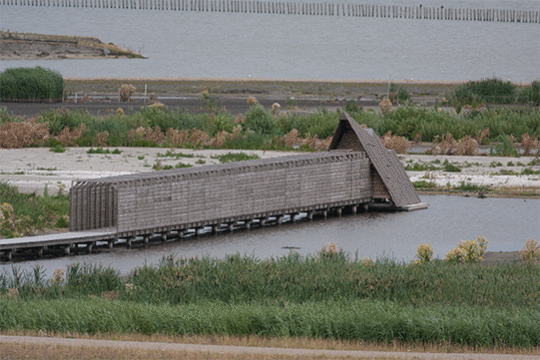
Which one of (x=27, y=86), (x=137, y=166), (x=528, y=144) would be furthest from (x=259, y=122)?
(x=27, y=86)

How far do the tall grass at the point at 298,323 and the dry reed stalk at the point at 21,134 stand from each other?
23685mm

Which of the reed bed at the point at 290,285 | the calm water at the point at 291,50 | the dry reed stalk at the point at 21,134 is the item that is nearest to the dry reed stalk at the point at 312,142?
the dry reed stalk at the point at 21,134

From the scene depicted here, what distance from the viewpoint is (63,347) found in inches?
516

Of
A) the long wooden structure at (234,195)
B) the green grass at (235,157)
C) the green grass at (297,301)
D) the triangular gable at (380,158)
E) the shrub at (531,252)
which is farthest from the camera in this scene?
the green grass at (235,157)

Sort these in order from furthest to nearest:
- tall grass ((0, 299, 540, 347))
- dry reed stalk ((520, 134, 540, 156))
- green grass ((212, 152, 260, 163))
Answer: dry reed stalk ((520, 134, 540, 156)) < green grass ((212, 152, 260, 163)) < tall grass ((0, 299, 540, 347))

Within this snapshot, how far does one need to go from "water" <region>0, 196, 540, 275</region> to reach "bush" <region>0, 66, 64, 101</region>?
3151cm

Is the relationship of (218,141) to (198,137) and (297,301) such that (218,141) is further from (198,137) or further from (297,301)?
(297,301)

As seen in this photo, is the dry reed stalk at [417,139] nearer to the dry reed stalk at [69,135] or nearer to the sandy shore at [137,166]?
the sandy shore at [137,166]

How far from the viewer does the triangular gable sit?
30.0m

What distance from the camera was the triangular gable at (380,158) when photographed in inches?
1183

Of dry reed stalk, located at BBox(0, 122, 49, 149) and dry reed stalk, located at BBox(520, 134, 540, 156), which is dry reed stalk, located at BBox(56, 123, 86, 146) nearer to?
dry reed stalk, located at BBox(0, 122, 49, 149)

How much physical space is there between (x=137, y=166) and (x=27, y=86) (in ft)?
81.8

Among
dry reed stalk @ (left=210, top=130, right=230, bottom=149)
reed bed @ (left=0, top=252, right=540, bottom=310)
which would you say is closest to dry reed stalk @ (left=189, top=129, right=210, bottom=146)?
dry reed stalk @ (left=210, top=130, right=230, bottom=149)

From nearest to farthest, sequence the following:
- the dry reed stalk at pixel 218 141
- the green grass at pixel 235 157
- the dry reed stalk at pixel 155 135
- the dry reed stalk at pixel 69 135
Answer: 1. the green grass at pixel 235 157
2. the dry reed stalk at pixel 69 135
3. the dry reed stalk at pixel 218 141
4. the dry reed stalk at pixel 155 135
